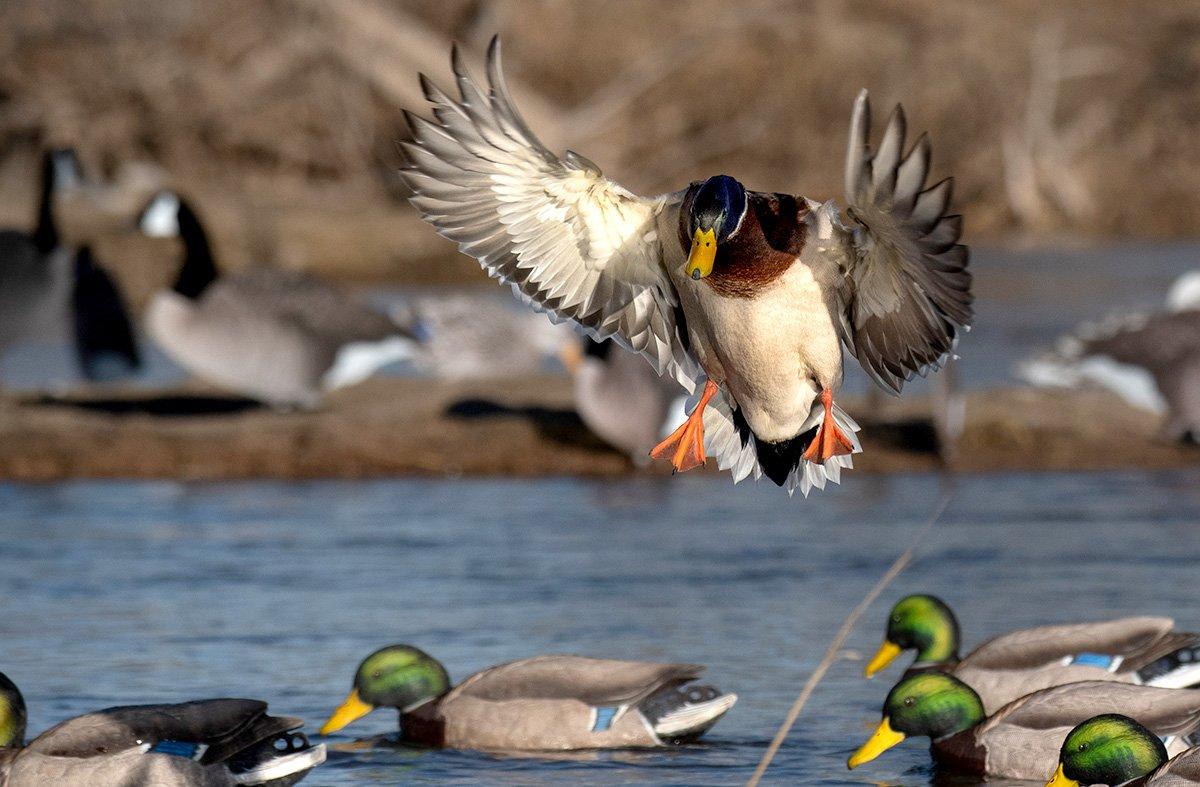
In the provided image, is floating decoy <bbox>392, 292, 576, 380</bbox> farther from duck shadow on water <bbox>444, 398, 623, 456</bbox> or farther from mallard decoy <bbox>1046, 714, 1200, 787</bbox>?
mallard decoy <bbox>1046, 714, 1200, 787</bbox>

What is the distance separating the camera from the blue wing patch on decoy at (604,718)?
22.7ft

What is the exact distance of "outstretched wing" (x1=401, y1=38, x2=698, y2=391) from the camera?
19.9 ft

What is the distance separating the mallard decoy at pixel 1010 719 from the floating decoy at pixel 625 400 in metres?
5.38

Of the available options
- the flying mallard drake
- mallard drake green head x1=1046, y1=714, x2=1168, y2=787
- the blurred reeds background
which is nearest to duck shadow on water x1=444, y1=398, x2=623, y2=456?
the flying mallard drake

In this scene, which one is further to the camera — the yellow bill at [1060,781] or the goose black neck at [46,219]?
the goose black neck at [46,219]

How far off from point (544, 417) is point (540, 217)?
6981 mm

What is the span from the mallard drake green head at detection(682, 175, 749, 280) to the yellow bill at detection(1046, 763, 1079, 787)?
1.66 metres

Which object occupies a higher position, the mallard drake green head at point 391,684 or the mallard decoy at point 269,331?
the mallard decoy at point 269,331

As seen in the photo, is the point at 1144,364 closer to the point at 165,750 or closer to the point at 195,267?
the point at 195,267

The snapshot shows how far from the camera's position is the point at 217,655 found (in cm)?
816

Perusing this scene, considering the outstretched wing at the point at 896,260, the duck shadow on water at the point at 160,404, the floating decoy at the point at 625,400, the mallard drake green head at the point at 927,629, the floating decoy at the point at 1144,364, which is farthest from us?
the duck shadow on water at the point at 160,404

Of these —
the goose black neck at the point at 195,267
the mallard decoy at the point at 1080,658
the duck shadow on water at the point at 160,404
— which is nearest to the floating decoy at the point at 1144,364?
the duck shadow on water at the point at 160,404

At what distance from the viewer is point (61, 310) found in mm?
14336

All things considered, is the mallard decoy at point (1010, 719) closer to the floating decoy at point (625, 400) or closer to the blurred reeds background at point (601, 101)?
the floating decoy at point (625, 400)
